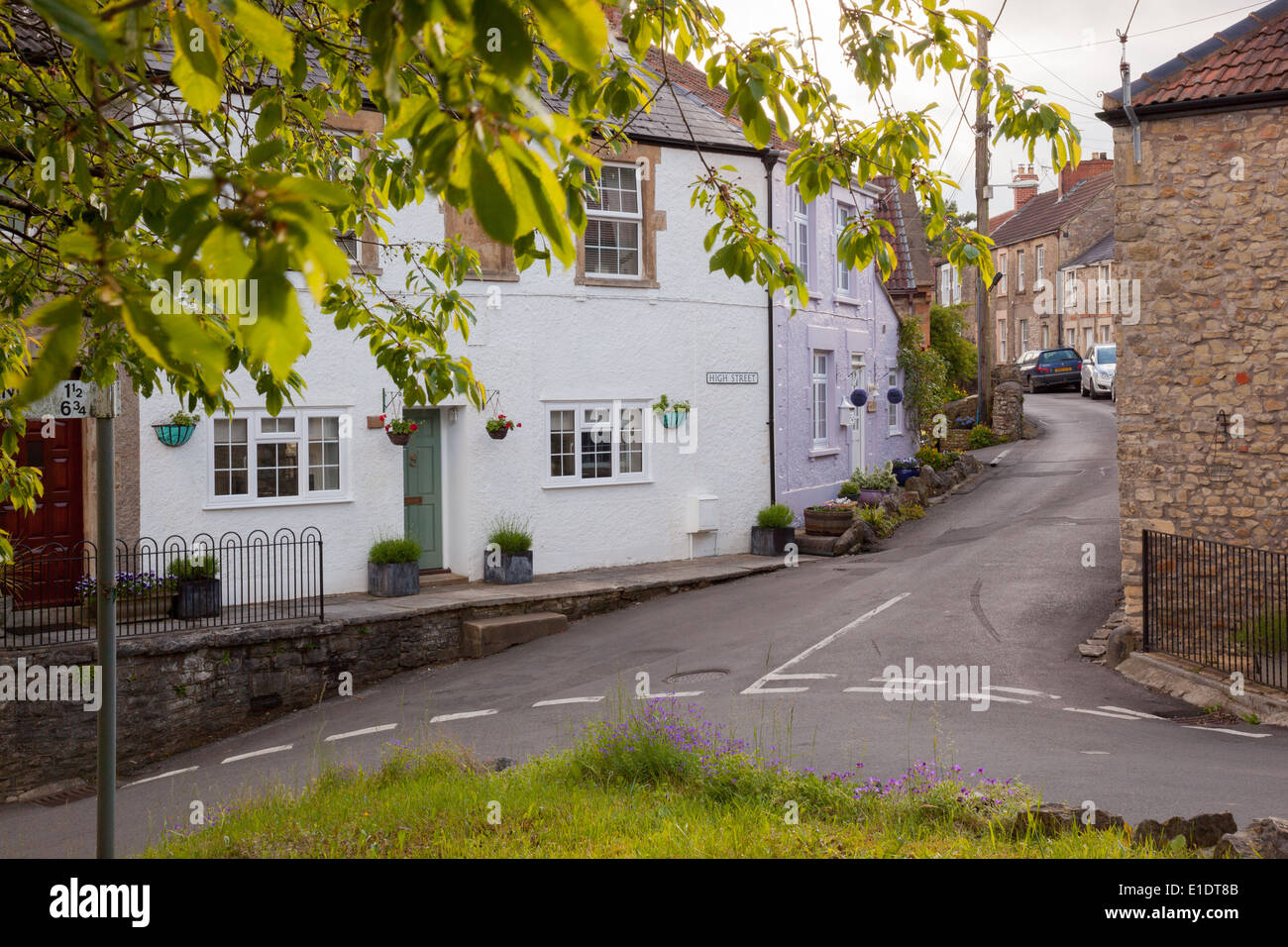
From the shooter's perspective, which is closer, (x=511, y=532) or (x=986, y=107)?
(x=986, y=107)

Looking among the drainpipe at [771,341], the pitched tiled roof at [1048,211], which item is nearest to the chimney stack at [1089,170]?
the pitched tiled roof at [1048,211]

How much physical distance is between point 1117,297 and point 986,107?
8278mm

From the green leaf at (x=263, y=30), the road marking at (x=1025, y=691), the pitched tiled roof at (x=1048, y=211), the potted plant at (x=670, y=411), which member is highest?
the pitched tiled roof at (x=1048, y=211)

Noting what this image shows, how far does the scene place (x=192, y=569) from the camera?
13430 millimetres

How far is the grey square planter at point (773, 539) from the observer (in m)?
19.3

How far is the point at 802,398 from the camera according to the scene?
2112cm

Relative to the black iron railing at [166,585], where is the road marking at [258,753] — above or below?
below

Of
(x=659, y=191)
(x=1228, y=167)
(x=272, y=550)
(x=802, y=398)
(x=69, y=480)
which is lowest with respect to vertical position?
(x=272, y=550)

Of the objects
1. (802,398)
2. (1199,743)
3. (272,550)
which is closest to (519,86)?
(1199,743)

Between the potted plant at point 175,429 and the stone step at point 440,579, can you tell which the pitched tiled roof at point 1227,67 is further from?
the potted plant at point 175,429

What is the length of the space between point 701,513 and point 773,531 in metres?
1.47

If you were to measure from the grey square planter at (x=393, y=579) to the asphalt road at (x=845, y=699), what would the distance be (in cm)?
185

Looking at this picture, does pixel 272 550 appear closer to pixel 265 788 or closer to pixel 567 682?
pixel 567 682

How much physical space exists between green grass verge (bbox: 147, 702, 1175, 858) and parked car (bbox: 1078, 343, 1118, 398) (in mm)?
33947
